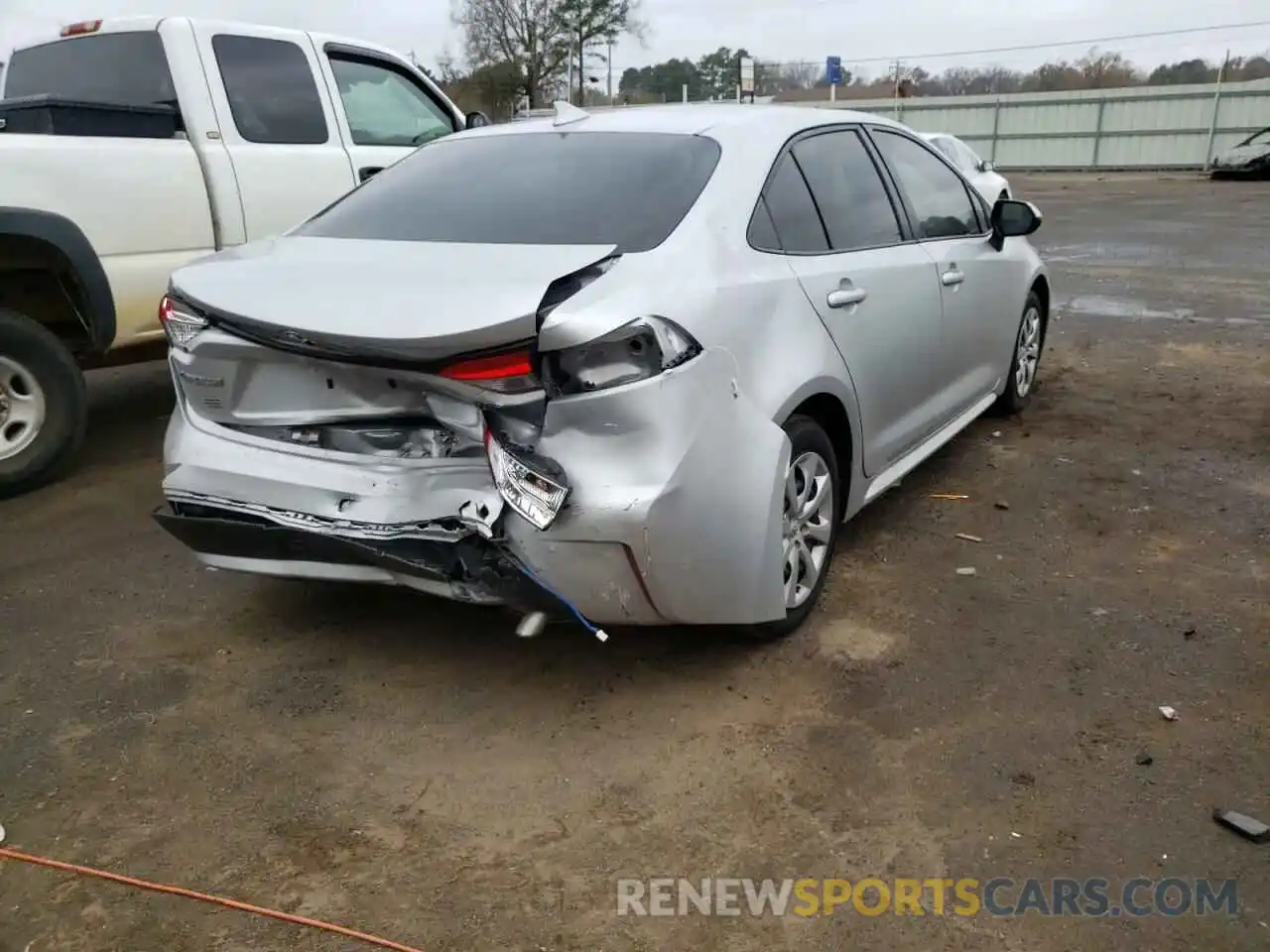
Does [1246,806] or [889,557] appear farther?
[889,557]

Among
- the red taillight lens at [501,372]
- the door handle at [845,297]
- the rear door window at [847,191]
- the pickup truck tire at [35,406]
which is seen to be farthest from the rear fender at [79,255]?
the door handle at [845,297]

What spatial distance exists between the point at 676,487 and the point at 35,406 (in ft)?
11.9

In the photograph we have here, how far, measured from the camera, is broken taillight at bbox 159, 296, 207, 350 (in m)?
3.20

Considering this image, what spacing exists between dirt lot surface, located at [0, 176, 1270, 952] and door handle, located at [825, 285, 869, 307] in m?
1.07

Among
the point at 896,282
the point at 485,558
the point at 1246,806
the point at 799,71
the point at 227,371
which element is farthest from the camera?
the point at 799,71

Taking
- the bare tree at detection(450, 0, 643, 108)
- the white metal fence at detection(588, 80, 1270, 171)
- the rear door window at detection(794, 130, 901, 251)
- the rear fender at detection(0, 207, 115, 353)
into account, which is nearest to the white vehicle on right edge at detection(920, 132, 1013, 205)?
the rear door window at detection(794, 130, 901, 251)

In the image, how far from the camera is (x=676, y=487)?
2801 millimetres

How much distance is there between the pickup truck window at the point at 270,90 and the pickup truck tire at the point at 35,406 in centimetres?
160

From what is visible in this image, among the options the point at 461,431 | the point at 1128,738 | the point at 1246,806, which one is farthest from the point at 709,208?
the point at 1246,806

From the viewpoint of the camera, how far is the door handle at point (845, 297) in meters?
3.57

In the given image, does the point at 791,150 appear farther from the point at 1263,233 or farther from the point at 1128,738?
the point at 1263,233

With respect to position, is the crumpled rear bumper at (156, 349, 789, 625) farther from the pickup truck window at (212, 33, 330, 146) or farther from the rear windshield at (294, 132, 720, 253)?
the pickup truck window at (212, 33, 330, 146)

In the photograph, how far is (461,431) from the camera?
2895 mm

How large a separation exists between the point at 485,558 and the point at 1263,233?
16230 mm
